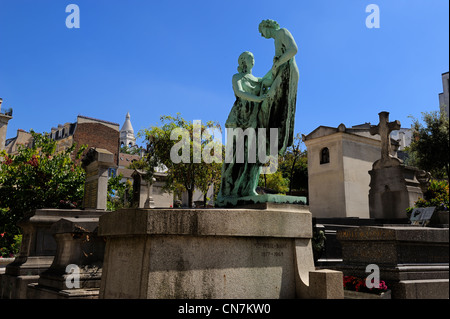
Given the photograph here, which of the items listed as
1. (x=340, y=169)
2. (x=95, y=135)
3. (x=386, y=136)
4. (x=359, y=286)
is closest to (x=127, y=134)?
(x=95, y=135)

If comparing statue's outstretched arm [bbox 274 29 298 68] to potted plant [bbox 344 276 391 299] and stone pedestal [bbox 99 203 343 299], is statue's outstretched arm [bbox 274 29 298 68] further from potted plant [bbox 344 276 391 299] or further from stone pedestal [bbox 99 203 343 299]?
potted plant [bbox 344 276 391 299]

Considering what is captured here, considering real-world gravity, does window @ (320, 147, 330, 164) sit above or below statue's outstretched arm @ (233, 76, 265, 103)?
above

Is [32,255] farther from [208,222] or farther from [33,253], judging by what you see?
[208,222]

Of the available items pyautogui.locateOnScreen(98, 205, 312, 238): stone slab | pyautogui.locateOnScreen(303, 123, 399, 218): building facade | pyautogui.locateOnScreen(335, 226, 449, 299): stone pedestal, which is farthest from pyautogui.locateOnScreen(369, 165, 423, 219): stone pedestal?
pyautogui.locateOnScreen(98, 205, 312, 238): stone slab

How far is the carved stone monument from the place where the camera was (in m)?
17.9

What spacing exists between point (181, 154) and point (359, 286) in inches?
853

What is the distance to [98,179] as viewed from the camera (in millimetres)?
12953

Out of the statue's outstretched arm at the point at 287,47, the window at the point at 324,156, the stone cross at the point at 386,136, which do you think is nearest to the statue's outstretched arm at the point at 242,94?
the statue's outstretched arm at the point at 287,47

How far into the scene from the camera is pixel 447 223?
1243 cm

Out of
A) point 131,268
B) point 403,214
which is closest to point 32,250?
point 131,268

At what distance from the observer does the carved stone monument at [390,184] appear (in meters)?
17.9

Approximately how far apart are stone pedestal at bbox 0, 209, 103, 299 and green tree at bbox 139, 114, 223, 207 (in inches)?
603
